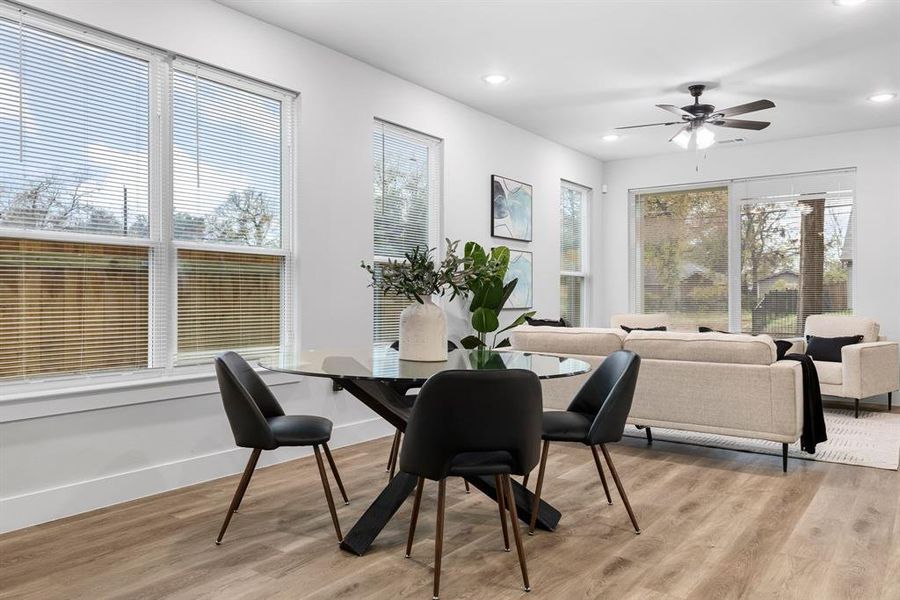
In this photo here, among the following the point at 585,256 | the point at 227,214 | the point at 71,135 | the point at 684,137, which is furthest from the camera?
the point at 585,256

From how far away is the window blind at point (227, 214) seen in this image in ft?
12.2

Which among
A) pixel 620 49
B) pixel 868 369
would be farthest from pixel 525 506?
pixel 868 369

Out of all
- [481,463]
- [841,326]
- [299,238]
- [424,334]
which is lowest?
[481,463]

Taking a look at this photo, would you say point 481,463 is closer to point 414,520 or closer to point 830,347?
point 414,520

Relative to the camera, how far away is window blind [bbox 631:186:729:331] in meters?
7.57

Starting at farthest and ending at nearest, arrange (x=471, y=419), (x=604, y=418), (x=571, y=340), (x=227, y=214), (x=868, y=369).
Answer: (x=868, y=369) < (x=571, y=340) < (x=227, y=214) < (x=604, y=418) < (x=471, y=419)

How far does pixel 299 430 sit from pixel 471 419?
3.07 feet

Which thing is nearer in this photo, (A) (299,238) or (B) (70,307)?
(B) (70,307)

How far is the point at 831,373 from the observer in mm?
5773

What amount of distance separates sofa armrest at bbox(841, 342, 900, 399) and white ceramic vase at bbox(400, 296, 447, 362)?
4357mm

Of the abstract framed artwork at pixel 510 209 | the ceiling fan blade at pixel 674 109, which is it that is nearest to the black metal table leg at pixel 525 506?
the ceiling fan blade at pixel 674 109

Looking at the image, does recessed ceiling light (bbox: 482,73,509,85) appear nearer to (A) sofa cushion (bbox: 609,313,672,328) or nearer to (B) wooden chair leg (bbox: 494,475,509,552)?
(A) sofa cushion (bbox: 609,313,672,328)

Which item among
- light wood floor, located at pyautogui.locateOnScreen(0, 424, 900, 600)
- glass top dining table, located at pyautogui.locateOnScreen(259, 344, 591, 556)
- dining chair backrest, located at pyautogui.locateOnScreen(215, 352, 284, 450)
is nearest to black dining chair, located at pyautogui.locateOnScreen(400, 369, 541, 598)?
glass top dining table, located at pyautogui.locateOnScreen(259, 344, 591, 556)

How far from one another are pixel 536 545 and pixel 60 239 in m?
2.58
